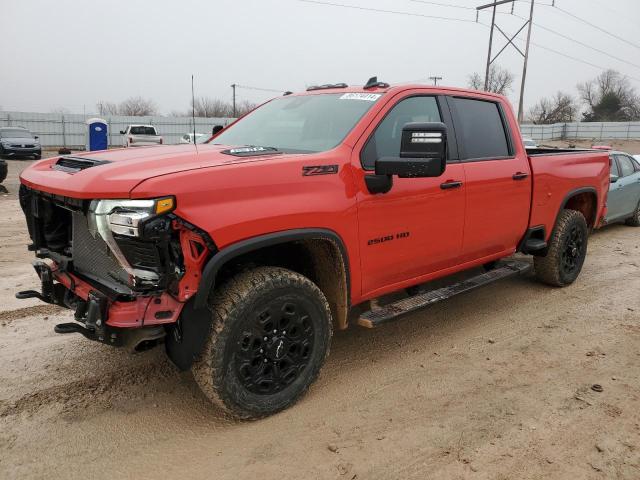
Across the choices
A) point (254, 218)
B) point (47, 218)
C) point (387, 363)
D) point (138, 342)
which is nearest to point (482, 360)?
point (387, 363)

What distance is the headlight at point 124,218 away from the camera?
244 centimetres

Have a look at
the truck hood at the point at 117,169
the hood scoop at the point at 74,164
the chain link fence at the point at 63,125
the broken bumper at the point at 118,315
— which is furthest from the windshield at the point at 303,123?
the chain link fence at the point at 63,125

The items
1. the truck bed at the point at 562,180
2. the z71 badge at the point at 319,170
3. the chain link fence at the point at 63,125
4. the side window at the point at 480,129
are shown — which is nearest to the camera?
the z71 badge at the point at 319,170

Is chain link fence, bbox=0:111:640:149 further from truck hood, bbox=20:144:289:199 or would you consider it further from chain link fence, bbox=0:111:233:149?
truck hood, bbox=20:144:289:199

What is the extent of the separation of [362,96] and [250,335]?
76.5 inches

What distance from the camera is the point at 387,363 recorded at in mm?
3873

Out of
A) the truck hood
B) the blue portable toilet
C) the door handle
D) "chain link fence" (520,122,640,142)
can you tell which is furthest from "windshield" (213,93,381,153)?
"chain link fence" (520,122,640,142)

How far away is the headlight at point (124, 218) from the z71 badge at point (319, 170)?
2.82 feet

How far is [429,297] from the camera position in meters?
3.95

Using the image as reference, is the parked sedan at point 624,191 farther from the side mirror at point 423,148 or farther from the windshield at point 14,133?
the windshield at point 14,133

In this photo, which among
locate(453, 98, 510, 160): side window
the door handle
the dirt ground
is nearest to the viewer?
the dirt ground

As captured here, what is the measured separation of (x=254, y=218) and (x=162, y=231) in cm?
52

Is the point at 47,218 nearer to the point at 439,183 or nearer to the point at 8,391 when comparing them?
the point at 8,391

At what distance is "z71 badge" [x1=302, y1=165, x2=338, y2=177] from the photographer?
303 cm
